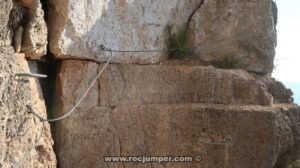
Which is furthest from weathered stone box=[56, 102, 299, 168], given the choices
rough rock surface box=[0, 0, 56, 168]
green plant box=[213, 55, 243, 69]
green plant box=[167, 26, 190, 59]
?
green plant box=[167, 26, 190, 59]

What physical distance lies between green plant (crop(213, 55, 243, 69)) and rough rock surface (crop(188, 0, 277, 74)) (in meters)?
0.08

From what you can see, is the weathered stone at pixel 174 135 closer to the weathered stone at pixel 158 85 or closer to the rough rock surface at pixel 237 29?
the weathered stone at pixel 158 85

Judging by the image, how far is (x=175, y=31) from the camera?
18.3ft

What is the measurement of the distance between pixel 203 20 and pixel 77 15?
2544 millimetres

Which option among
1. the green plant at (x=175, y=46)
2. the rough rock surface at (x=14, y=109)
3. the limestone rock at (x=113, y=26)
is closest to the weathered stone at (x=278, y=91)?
the green plant at (x=175, y=46)

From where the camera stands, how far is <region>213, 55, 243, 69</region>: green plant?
5.68 metres

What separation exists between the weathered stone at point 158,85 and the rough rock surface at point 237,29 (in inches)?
26.9

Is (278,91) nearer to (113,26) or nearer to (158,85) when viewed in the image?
(158,85)

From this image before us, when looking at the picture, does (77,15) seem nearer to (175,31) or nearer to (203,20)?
(175,31)

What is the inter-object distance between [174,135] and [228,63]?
188 cm

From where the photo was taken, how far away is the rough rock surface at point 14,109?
2914 mm

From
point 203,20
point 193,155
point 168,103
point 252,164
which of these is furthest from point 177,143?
point 203,20

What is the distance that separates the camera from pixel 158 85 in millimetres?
4727

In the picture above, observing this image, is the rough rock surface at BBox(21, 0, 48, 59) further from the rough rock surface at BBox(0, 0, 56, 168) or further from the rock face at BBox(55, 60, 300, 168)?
the rock face at BBox(55, 60, 300, 168)
